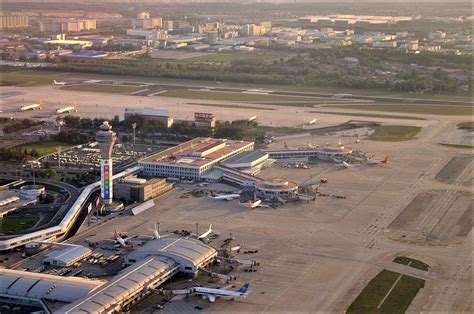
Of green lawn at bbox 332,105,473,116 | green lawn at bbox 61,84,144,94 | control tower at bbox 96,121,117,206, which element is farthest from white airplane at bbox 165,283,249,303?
green lawn at bbox 61,84,144,94

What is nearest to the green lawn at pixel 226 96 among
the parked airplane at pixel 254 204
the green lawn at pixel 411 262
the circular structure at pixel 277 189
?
the circular structure at pixel 277 189

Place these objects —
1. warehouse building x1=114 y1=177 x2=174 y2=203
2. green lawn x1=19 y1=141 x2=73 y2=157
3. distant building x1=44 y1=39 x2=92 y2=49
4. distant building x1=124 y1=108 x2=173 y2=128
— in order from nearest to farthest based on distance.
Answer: warehouse building x1=114 y1=177 x2=174 y2=203
green lawn x1=19 y1=141 x2=73 y2=157
distant building x1=124 y1=108 x2=173 y2=128
distant building x1=44 y1=39 x2=92 y2=49

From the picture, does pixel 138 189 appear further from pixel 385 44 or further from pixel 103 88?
pixel 385 44

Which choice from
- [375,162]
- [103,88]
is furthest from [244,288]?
[103,88]

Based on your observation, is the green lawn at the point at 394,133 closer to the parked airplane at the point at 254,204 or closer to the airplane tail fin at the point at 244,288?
the parked airplane at the point at 254,204

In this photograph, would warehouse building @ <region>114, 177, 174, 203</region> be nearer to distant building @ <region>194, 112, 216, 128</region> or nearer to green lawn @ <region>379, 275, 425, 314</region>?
green lawn @ <region>379, 275, 425, 314</region>

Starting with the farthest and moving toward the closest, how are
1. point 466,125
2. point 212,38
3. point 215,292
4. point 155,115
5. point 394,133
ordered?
point 212,38
point 466,125
point 155,115
point 394,133
point 215,292
